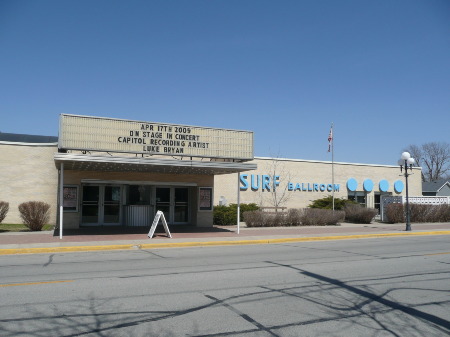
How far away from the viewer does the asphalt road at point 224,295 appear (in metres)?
5.92

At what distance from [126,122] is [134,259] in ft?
23.4

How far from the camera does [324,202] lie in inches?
1236

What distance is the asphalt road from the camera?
592 centimetres

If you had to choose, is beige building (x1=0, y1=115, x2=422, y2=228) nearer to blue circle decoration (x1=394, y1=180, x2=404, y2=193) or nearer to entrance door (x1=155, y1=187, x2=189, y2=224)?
entrance door (x1=155, y1=187, x2=189, y2=224)

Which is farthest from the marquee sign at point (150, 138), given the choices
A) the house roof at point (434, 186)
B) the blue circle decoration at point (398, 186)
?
the house roof at point (434, 186)

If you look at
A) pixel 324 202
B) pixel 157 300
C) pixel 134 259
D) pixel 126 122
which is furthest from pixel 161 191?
pixel 157 300

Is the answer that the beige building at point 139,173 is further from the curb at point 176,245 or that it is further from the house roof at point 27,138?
the curb at point 176,245

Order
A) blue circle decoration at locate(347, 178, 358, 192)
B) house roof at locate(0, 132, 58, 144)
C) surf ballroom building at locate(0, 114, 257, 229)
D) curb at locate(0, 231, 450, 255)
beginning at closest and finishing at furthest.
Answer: curb at locate(0, 231, 450, 255) → surf ballroom building at locate(0, 114, 257, 229) → house roof at locate(0, 132, 58, 144) → blue circle decoration at locate(347, 178, 358, 192)

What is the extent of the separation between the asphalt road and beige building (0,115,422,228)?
5.73 meters

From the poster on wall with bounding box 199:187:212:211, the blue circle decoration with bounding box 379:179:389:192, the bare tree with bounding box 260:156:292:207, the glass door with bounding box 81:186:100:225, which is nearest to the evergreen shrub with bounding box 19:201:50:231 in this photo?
the glass door with bounding box 81:186:100:225

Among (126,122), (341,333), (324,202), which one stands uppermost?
Answer: (126,122)

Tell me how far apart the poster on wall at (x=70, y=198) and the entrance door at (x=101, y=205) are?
1101 mm

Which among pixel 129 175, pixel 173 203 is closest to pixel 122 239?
pixel 129 175

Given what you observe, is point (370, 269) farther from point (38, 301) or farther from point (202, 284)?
point (38, 301)
